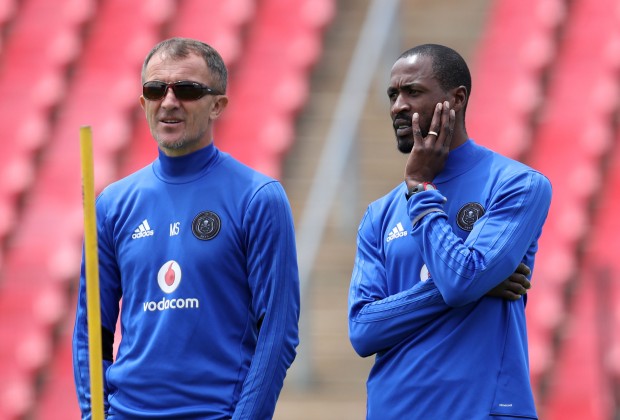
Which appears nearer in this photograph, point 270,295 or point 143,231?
point 270,295

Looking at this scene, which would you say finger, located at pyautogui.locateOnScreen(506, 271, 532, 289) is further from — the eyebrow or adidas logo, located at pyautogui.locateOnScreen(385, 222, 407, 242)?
the eyebrow

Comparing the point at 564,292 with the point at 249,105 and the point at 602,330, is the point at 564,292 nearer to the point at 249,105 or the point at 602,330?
the point at 602,330

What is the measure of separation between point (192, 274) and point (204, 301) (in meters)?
0.08

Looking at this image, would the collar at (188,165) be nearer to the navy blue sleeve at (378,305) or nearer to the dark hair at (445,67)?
the navy blue sleeve at (378,305)

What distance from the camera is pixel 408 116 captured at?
149 inches

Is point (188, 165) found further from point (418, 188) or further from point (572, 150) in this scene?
point (572, 150)

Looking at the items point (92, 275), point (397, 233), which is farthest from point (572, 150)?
point (92, 275)

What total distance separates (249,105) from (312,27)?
0.86m

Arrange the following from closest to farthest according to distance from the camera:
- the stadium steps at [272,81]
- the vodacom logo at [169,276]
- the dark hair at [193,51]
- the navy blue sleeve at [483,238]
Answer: the navy blue sleeve at [483,238]
the vodacom logo at [169,276]
the dark hair at [193,51]
the stadium steps at [272,81]

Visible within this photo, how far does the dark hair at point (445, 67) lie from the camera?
3807 millimetres

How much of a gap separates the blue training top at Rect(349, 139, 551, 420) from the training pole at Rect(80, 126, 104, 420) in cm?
79

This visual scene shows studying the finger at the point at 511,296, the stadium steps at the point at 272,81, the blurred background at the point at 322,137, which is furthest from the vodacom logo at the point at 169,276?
the stadium steps at the point at 272,81

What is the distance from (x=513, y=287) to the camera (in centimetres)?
364

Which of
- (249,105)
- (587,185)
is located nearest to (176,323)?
(587,185)
